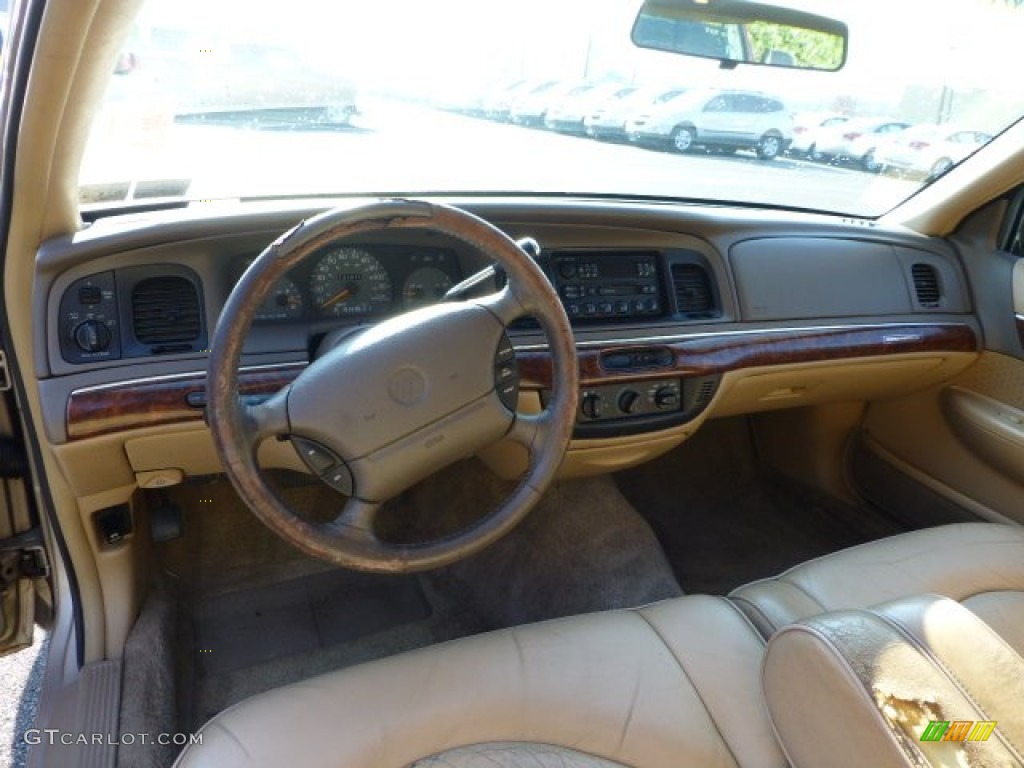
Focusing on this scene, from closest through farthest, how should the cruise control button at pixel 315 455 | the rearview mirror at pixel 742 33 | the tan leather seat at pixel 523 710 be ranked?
the tan leather seat at pixel 523 710 → the cruise control button at pixel 315 455 → the rearview mirror at pixel 742 33

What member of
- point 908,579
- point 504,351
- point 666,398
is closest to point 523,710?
point 504,351

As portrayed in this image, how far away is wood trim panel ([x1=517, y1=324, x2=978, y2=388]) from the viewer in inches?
77.6

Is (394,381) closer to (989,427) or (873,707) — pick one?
(873,707)

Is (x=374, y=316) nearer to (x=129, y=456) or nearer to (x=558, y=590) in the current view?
(x=129, y=456)

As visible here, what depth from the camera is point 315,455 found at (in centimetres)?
132

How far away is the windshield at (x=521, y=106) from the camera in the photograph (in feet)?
5.72

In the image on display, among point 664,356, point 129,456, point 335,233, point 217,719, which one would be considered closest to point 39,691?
point 129,456

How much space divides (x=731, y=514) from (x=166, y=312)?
6.63ft

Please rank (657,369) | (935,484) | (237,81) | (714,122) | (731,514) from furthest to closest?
(731,514) < (935,484) < (714,122) < (657,369) < (237,81)

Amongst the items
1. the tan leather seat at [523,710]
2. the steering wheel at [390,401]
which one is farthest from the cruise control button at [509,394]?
the tan leather seat at [523,710]

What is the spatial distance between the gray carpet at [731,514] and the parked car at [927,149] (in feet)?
3.44

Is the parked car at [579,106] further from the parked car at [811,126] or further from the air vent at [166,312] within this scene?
the air vent at [166,312]

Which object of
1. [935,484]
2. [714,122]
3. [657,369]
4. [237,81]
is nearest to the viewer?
[237,81]

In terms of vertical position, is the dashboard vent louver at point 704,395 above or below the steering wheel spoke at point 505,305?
below
